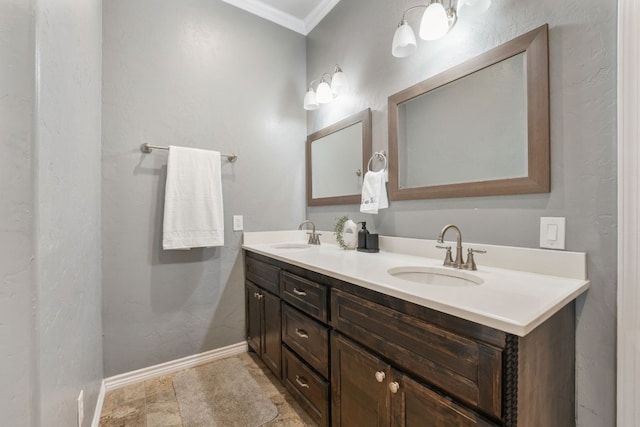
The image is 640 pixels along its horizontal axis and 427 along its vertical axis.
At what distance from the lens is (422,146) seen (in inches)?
57.9

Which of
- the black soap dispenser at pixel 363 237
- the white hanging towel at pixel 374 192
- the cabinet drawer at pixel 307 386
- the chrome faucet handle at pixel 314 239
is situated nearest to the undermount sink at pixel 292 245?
the chrome faucet handle at pixel 314 239

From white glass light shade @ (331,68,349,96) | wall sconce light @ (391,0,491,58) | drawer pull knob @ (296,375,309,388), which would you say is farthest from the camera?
white glass light shade @ (331,68,349,96)

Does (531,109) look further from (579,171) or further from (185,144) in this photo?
(185,144)

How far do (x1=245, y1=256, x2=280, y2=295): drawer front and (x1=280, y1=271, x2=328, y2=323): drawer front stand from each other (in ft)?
0.26

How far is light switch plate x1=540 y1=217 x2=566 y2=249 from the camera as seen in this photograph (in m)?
0.97

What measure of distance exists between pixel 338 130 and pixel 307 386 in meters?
1.63

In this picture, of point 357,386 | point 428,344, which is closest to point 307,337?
point 357,386

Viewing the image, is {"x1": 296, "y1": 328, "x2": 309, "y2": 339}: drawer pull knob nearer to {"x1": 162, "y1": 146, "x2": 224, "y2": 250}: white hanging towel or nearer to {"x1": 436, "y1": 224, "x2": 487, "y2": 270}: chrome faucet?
{"x1": 436, "y1": 224, "x2": 487, "y2": 270}: chrome faucet

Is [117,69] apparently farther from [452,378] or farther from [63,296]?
[452,378]

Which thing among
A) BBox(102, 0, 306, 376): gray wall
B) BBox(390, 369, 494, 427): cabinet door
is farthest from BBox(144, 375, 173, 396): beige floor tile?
BBox(390, 369, 494, 427): cabinet door

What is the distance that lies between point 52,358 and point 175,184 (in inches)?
47.0

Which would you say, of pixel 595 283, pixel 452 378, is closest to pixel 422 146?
pixel 595 283

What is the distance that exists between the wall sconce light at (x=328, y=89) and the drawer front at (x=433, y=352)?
1497 mm

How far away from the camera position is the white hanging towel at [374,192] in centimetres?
159
